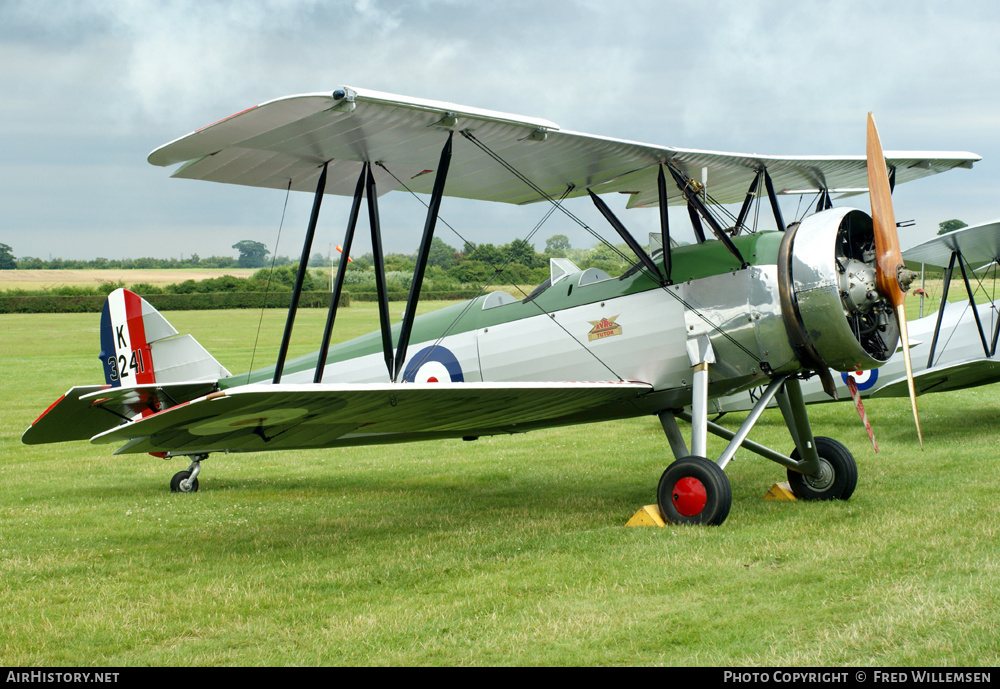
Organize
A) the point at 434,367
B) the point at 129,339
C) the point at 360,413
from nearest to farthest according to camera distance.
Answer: the point at 360,413, the point at 434,367, the point at 129,339

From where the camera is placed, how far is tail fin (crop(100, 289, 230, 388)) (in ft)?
29.7

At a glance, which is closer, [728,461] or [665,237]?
[728,461]

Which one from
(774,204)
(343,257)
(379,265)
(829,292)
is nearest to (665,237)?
(829,292)

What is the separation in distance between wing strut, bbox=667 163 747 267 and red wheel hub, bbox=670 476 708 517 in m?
1.71

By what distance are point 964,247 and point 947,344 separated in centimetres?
145

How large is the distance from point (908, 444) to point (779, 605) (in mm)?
7113

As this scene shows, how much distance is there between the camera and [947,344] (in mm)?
12453

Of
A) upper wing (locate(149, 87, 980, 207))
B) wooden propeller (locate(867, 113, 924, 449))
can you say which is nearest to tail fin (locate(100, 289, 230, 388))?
upper wing (locate(149, 87, 980, 207))

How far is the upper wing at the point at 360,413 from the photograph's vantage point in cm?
481

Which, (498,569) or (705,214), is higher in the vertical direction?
(705,214)

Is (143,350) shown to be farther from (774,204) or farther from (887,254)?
(887,254)

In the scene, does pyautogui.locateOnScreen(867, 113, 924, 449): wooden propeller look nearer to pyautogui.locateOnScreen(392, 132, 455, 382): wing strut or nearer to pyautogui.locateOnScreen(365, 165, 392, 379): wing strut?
pyautogui.locateOnScreen(392, 132, 455, 382): wing strut

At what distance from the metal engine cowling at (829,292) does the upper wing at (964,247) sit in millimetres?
5974

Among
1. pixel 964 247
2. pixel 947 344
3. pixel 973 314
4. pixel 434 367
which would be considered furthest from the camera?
pixel 947 344
